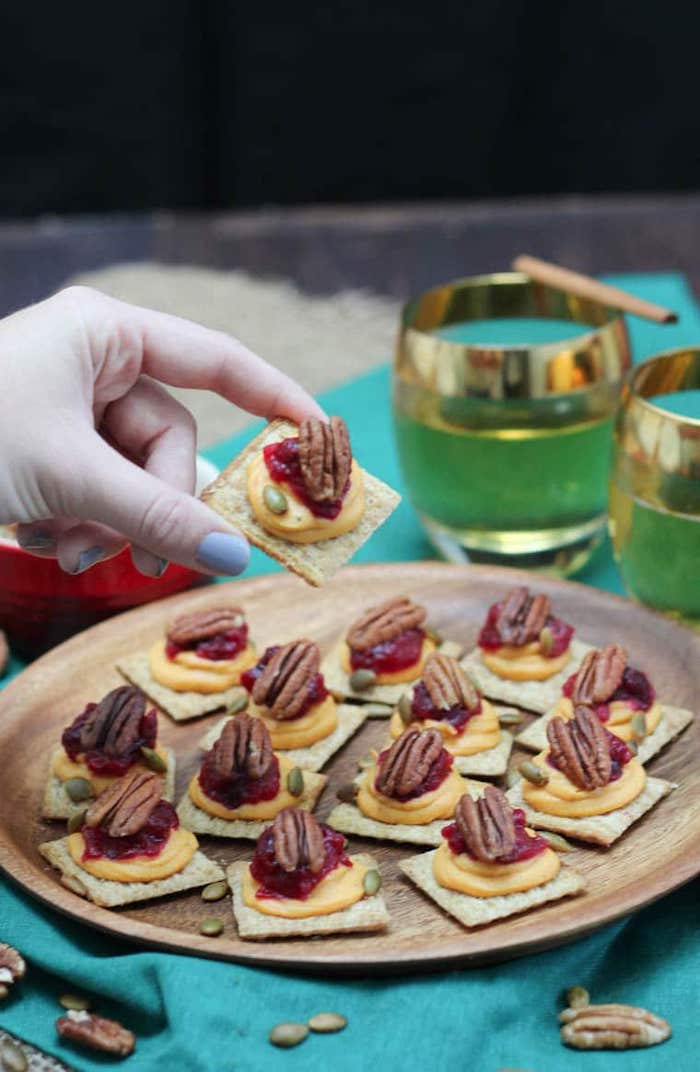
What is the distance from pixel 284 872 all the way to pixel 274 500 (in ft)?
1.51

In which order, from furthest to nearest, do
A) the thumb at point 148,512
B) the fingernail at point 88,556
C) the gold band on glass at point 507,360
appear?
the gold band on glass at point 507,360 → the fingernail at point 88,556 → the thumb at point 148,512

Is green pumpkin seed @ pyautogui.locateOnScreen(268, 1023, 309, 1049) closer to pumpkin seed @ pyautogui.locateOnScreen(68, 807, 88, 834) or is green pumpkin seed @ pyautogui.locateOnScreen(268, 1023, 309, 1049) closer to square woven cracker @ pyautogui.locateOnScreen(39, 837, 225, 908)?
square woven cracker @ pyautogui.locateOnScreen(39, 837, 225, 908)

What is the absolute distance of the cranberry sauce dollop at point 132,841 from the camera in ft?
5.44

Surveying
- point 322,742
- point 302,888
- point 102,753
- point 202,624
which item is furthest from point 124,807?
point 202,624

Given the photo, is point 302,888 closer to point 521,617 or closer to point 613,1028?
point 613,1028

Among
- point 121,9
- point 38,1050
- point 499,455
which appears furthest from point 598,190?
point 38,1050

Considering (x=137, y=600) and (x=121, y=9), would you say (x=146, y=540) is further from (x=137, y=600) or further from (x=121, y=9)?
(x=121, y=9)

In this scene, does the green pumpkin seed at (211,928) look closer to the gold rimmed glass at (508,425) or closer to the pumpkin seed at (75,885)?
the pumpkin seed at (75,885)

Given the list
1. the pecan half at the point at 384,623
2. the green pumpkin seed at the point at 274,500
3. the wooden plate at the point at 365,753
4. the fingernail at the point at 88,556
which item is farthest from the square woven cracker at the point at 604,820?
the fingernail at the point at 88,556

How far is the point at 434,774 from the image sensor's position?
1784mm

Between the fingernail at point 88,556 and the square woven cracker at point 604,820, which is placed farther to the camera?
the fingernail at point 88,556

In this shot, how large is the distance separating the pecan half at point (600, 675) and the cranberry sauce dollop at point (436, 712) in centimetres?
14

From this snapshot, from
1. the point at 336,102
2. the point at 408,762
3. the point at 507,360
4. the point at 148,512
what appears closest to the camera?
the point at 148,512

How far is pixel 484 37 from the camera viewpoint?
4.91 metres
